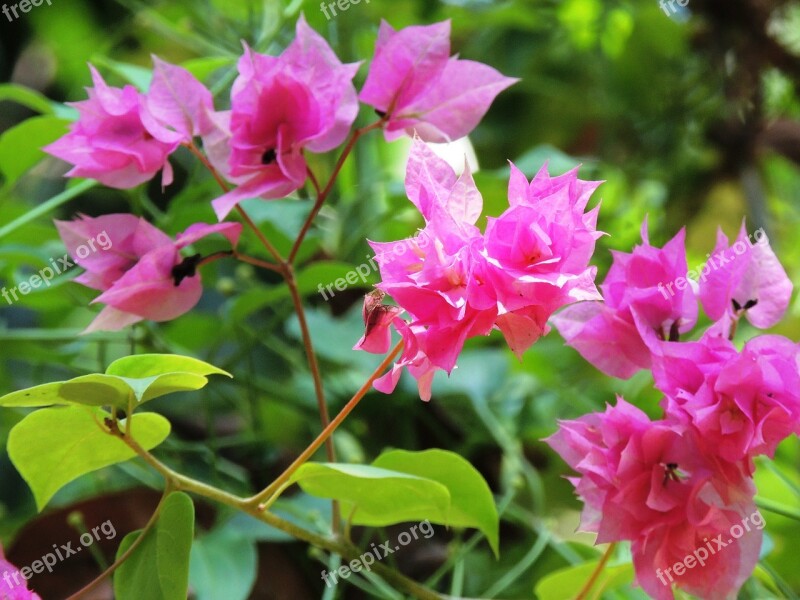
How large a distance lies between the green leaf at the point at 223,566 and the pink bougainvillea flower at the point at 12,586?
0.56 ft

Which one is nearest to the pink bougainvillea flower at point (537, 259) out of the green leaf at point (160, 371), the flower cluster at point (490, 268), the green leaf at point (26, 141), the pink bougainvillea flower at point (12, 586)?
the flower cluster at point (490, 268)

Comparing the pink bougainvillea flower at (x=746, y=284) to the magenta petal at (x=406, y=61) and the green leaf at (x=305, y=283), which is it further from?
the green leaf at (x=305, y=283)

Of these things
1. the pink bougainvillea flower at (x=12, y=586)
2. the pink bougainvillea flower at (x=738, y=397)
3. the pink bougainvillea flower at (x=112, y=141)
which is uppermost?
the pink bougainvillea flower at (x=112, y=141)

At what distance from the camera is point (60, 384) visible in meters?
0.35

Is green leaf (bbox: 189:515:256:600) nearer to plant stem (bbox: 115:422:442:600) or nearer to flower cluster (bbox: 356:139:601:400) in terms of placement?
plant stem (bbox: 115:422:442:600)

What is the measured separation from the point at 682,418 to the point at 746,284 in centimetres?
9

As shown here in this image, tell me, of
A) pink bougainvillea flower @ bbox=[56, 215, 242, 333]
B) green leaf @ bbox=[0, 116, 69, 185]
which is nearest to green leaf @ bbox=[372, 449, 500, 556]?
pink bougainvillea flower @ bbox=[56, 215, 242, 333]

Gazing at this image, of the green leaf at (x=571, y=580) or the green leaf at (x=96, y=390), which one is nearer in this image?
the green leaf at (x=96, y=390)

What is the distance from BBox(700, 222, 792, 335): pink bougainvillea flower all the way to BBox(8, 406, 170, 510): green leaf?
9.7 inches

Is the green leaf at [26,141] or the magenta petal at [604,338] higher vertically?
the green leaf at [26,141]

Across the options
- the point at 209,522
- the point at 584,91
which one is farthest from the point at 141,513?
the point at 584,91

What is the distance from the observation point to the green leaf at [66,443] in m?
0.39

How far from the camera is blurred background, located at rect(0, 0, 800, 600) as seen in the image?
0.64m

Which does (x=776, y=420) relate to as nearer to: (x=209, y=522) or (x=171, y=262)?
(x=171, y=262)
